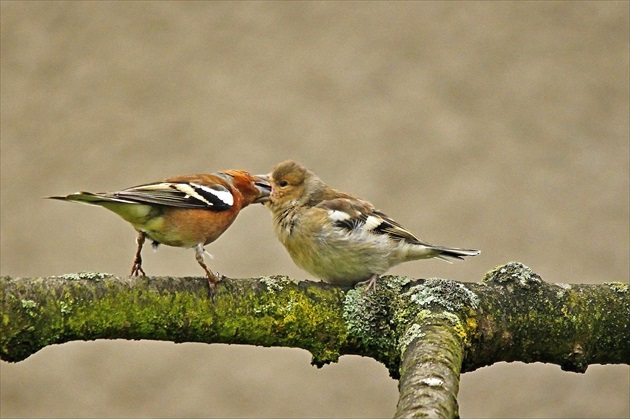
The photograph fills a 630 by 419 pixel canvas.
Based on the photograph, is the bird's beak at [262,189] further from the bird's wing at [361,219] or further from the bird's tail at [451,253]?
the bird's tail at [451,253]

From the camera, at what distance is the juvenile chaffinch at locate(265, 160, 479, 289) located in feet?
7.52

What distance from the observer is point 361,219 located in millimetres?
2402

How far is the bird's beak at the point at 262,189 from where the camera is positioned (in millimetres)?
2549

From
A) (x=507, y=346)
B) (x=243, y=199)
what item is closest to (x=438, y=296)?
(x=507, y=346)

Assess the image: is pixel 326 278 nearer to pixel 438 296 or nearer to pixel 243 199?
pixel 243 199

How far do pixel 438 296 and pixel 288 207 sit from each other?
0.91 metres

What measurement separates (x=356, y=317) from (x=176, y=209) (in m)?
0.60

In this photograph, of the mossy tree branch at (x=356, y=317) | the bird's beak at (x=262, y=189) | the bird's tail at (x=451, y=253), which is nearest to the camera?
the mossy tree branch at (x=356, y=317)

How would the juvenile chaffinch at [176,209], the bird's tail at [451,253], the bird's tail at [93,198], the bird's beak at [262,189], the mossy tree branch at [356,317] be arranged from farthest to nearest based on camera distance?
the bird's beak at [262,189]
the bird's tail at [451,253]
the juvenile chaffinch at [176,209]
the bird's tail at [93,198]
the mossy tree branch at [356,317]

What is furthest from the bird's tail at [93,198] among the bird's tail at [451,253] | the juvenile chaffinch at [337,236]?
the bird's tail at [451,253]

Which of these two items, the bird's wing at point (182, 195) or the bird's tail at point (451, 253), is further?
the bird's tail at point (451, 253)

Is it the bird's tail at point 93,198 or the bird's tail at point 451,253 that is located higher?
the bird's tail at point 451,253

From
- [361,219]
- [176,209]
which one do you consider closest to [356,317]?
[176,209]

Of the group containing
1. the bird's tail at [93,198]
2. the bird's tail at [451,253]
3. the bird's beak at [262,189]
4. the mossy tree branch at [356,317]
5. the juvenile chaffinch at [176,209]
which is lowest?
the mossy tree branch at [356,317]
